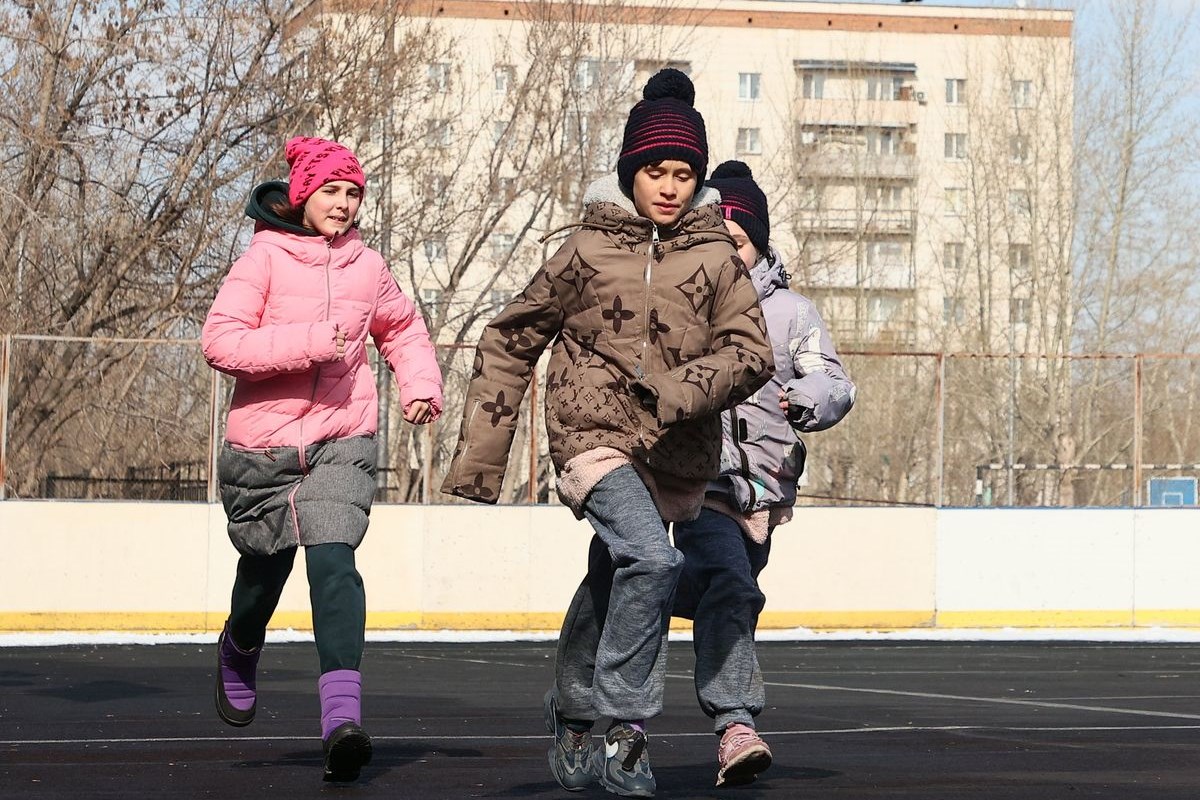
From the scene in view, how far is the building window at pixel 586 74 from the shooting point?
27.4 m

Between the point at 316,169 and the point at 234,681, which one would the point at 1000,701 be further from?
the point at 316,169

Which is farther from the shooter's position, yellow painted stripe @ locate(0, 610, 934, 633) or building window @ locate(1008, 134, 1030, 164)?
building window @ locate(1008, 134, 1030, 164)

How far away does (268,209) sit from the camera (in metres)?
5.70

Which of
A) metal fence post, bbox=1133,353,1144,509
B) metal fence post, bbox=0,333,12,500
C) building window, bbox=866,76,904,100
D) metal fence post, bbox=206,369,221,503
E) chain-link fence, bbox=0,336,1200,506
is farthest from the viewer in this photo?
building window, bbox=866,76,904,100

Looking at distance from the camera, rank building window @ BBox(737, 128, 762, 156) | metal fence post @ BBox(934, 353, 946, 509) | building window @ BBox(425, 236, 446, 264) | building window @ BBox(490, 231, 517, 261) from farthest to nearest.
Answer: building window @ BBox(737, 128, 762, 156), building window @ BBox(490, 231, 517, 261), building window @ BBox(425, 236, 446, 264), metal fence post @ BBox(934, 353, 946, 509)

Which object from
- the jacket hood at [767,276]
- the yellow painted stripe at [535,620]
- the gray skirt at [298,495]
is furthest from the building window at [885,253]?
the gray skirt at [298,495]

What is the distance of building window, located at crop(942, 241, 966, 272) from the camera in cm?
4409

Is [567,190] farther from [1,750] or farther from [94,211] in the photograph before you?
[1,750]

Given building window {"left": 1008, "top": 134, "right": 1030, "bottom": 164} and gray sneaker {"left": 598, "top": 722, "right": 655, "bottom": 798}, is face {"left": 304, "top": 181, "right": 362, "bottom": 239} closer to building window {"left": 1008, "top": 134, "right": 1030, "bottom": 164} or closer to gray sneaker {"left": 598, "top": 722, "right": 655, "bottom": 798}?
gray sneaker {"left": 598, "top": 722, "right": 655, "bottom": 798}

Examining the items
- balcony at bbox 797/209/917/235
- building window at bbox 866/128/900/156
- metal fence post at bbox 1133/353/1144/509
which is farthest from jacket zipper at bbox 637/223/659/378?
building window at bbox 866/128/900/156

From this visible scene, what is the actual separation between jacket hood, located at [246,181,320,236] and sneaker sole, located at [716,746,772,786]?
6.29ft

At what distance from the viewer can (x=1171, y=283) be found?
41781 millimetres

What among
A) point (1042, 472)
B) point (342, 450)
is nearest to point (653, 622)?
point (342, 450)

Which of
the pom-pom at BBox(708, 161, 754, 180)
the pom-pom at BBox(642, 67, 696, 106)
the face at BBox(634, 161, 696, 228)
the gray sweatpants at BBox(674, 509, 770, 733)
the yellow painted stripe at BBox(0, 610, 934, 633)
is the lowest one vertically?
the yellow painted stripe at BBox(0, 610, 934, 633)
